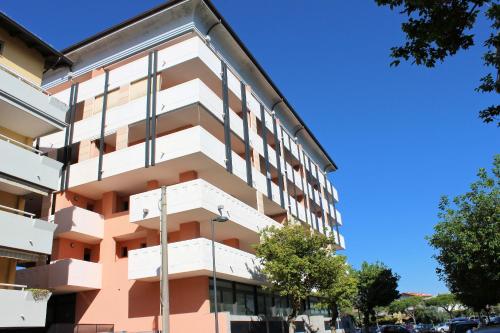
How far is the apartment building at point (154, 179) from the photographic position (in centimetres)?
2556

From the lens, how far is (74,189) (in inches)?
1168

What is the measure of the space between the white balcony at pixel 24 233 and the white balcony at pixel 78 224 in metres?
5.96

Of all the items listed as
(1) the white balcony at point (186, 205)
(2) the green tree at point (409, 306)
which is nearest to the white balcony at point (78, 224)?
(1) the white balcony at point (186, 205)

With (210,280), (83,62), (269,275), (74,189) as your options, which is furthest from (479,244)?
(83,62)

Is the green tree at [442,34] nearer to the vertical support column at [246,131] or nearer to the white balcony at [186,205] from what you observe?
the white balcony at [186,205]

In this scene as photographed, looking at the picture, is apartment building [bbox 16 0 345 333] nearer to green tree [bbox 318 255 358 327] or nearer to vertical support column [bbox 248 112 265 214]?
vertical support column [bbox 248 112 265 214]

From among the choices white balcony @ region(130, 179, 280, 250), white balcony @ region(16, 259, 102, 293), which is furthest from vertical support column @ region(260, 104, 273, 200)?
white balcony @ region(16, 259, 102, 293)

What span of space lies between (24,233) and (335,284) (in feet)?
57.0

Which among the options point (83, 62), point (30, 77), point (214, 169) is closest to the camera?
point (30, 77)

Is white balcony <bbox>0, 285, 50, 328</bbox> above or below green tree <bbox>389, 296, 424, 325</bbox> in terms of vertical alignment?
below

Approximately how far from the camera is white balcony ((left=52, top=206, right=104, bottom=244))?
90.1ft

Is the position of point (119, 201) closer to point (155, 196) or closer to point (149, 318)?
point (155, 196)

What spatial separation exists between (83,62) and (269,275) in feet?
67.0

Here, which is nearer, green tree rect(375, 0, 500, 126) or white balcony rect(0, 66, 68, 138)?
green tree rect(375, 0, 500, 126)
